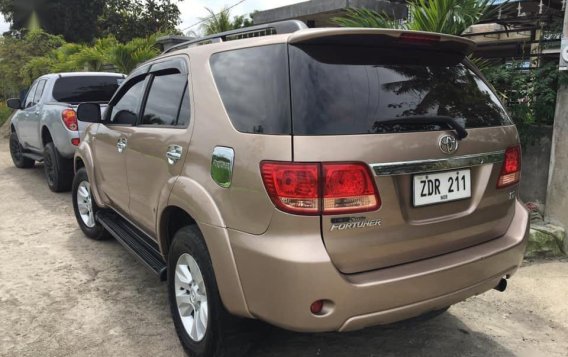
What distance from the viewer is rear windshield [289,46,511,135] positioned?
7.14 ft

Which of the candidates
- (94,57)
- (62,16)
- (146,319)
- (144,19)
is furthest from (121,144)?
(62,16)

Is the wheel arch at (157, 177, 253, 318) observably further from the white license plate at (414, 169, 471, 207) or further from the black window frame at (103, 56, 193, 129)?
the white license plate at (414, 169, 471, 207)

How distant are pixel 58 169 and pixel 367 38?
5.94m

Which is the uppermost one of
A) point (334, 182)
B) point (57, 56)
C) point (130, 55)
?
point (57, 56)

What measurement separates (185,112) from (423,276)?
5.20 feet

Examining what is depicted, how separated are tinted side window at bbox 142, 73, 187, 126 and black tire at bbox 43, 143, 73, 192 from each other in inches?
160

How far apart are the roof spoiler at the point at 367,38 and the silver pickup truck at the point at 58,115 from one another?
4990 mm

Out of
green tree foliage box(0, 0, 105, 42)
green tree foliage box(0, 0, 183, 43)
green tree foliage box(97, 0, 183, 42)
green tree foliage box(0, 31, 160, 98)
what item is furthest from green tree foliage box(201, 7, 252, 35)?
green tree foliage box(0, 0, 105, 42)

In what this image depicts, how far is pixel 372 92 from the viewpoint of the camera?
2299mm

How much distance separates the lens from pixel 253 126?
2312 millimetres

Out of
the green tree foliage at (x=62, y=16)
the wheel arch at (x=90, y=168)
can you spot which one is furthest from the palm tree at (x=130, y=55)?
the green tree foliage at (x=62, y=16)

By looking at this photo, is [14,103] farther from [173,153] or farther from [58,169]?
[173,153]

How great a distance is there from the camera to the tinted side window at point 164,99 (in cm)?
304

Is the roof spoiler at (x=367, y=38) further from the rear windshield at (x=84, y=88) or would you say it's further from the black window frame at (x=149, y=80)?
the rear windshield at (x=84, y=88)
